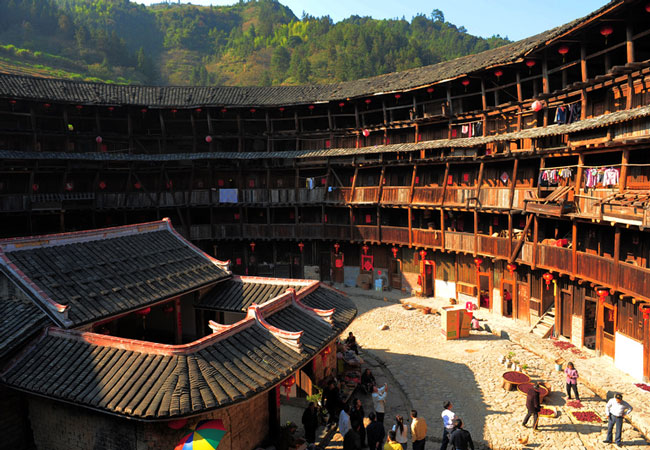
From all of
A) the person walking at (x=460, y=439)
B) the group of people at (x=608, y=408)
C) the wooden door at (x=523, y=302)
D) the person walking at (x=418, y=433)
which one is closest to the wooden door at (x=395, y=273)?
the wooden door at (x=523, y=302)

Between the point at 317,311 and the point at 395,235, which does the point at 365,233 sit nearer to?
the point at 395,235

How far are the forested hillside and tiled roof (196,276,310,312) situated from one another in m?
87.9

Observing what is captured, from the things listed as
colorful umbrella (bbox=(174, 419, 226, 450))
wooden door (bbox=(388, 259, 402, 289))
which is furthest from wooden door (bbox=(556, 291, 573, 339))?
colorful umbrella (bbox=(174, 419, 226, 450))

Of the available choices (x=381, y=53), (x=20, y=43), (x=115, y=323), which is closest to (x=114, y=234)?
(x=115, y=323)

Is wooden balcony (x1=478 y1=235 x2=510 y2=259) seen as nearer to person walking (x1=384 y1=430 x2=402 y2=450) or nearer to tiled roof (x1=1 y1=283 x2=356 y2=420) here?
tiled roof (x1=1 y1=283 x2=356 y2=420)

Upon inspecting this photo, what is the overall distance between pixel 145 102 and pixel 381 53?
77.8 meters

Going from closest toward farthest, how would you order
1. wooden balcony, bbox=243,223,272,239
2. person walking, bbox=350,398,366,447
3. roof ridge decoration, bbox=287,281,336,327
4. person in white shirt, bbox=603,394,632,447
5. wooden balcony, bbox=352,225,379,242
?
person in white shirt, bbox=603,394,632,447 < person walking, bbox=350,398,366,447 < roof ridge decoration, bbox=287,281,336,327 < wooden balcony, bbox=352,225,379,242 < wooden balcony, bbox=243,223,272,239

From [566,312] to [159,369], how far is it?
24.2 metres

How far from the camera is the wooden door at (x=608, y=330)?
24.0m

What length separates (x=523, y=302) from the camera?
31.3m

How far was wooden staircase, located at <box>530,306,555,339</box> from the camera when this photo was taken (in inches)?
1118

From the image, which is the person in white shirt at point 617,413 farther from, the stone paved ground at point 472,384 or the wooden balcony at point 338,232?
the wooden balcony at point 338,232

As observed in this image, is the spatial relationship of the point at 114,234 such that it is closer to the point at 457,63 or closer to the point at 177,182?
the point at 177,182

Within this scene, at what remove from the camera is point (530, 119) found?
3131cm
